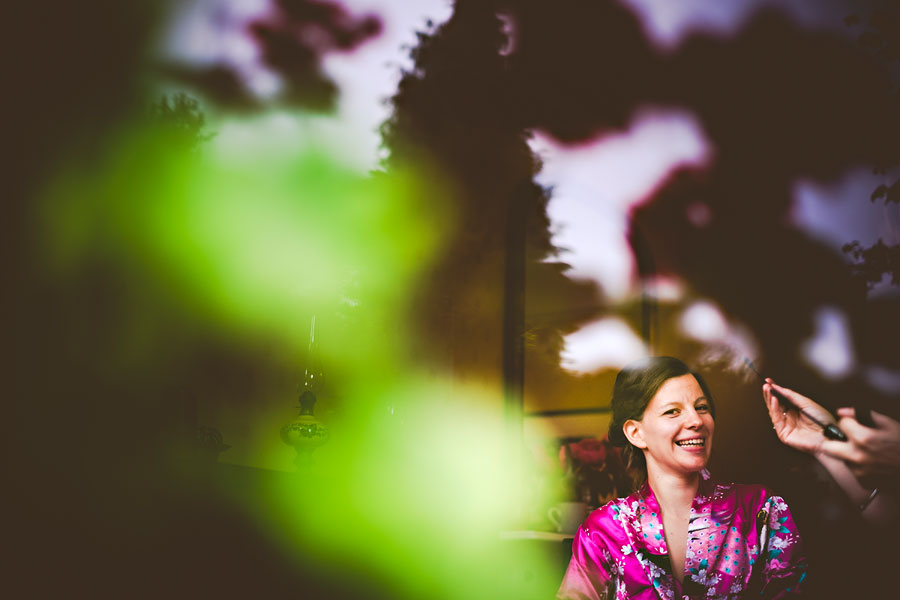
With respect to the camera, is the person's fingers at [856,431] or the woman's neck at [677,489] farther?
the woman's neck at [677,489]

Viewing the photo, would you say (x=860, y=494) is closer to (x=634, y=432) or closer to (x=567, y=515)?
(x=634, y=432)

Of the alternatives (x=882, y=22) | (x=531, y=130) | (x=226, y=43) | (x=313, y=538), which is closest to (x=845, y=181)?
(x=882, y=22)

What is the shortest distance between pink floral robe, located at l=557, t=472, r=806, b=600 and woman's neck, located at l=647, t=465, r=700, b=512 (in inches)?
0.7

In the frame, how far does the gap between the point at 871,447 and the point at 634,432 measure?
51 cm

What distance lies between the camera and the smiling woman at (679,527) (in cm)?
162

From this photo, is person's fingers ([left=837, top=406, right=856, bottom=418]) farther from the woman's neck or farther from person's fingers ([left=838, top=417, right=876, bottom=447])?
the woman's neck

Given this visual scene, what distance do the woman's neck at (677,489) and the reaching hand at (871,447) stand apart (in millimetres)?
317

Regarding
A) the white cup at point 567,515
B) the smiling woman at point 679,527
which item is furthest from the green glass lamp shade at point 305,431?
the smiling woman at point 679,527

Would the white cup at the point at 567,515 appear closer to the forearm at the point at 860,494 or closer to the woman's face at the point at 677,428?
the woman's face at the point at 677,428

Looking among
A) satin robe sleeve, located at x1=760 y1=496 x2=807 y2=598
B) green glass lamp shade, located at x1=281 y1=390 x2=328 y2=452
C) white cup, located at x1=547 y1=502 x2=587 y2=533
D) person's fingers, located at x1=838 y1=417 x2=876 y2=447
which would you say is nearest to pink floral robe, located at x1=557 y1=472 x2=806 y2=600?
satin robe sleeve, located at x1=760 y1=496 x2=807 y2=598

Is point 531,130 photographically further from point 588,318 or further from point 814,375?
point 814,375

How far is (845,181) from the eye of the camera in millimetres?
2123

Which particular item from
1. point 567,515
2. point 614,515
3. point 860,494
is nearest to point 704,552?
point 614,515

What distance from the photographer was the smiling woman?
1618 millimetres
